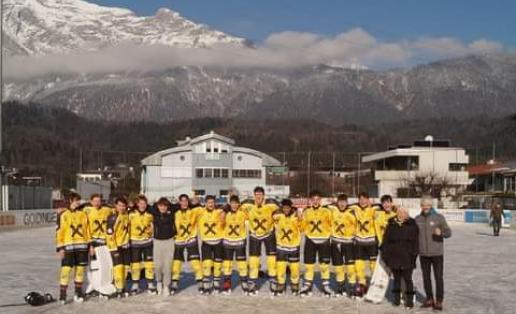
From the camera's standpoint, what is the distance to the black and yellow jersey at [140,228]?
13.8m

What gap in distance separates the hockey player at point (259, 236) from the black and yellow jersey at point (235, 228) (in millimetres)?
196

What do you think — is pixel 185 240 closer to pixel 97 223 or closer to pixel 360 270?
pixel 97 223

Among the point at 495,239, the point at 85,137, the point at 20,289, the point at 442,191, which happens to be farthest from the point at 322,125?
the point at 20,289

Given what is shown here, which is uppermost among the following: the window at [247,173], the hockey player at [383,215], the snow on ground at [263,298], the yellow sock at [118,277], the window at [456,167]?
the window at [456,167]

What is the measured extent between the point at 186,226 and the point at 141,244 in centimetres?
93

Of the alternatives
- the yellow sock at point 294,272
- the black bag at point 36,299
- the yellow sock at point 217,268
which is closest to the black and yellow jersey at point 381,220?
the yellow sock at point 294,272

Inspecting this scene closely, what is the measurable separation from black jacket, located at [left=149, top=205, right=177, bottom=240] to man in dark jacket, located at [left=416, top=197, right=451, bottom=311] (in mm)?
4643

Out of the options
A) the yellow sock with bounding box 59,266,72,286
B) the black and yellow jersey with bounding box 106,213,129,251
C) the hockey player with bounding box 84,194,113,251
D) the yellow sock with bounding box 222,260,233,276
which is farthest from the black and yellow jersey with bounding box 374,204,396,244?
the yellow sock with bounding box 59,266,72,286

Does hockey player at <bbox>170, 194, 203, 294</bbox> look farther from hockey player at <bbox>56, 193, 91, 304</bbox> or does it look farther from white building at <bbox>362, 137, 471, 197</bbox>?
white building at <bbox>362, 137, 471, 197</bbox>

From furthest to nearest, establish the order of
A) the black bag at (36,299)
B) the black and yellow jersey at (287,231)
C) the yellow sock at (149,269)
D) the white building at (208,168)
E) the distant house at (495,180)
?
the white building at (208,168) < the distant house at (495,180) < the yellow sock at (149,269) < the black and yellow jersey at (287,231) < the black bag at (36,299)

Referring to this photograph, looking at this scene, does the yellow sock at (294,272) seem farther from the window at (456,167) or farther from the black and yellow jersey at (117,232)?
the window at (456,167)

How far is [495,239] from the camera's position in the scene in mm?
33406

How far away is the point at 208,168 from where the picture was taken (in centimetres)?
8275

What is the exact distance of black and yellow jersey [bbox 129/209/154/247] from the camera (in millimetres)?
13797
